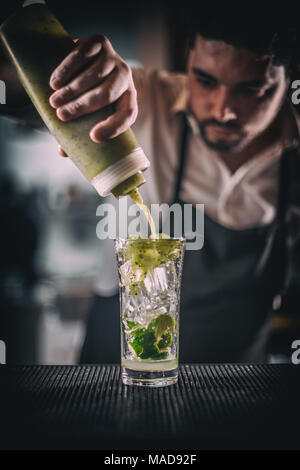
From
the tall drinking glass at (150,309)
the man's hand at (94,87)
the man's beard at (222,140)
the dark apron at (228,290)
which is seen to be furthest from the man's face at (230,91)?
the tall drinking glass at (150,309)

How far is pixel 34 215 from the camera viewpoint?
2262 millimetres

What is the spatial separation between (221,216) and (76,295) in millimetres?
935

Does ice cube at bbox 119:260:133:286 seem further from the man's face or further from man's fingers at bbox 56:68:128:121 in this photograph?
the man's face

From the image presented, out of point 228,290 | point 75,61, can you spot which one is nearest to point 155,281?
point 75,61

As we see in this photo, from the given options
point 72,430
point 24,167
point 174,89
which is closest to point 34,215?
point 24,167

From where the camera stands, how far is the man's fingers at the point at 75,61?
3.67ft

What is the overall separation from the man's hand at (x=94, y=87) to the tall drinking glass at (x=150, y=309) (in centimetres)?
27

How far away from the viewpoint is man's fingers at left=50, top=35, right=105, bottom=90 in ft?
3.67

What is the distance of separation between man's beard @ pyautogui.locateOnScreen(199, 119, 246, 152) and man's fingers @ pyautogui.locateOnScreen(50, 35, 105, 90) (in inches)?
32.7

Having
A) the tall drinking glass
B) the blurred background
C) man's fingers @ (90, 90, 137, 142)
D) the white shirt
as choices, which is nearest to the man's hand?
man's fingers @ (90, 90, 137, 142)

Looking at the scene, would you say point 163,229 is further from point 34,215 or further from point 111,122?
point 111,122

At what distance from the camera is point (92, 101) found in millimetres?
1126

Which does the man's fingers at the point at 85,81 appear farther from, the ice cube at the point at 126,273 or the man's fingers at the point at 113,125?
the ice cube at the point at 126,273

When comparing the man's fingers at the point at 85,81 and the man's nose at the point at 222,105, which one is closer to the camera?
the man's fingers at the point at 85,81
